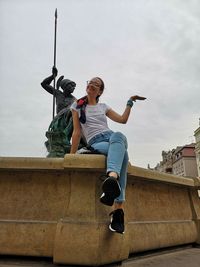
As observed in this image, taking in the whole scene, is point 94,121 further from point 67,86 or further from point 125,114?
point 67,86

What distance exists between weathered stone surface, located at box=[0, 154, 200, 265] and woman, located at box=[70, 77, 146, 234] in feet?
0.48

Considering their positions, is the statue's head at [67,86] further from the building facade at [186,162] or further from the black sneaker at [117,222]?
the building facade at [186,162]

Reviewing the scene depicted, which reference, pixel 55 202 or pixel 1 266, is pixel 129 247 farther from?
pixel 1 266

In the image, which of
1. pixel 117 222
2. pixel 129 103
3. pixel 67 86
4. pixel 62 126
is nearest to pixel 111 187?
pixel 117 222

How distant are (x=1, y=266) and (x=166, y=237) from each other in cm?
193

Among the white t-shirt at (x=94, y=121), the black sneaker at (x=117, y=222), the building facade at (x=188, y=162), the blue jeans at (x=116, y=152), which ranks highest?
the building facade at (x=188, y=162)

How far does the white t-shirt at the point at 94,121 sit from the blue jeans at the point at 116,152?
99mm

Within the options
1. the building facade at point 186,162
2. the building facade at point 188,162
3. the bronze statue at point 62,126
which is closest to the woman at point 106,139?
the bronze statue at point 62,126

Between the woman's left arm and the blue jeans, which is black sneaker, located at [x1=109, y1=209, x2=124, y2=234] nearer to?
the blue jeans

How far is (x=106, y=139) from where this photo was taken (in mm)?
2467

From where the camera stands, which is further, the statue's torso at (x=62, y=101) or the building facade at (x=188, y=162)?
the building facade at (x=188, y=162)

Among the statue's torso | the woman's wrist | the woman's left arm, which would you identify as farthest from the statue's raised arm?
the woman's wrist

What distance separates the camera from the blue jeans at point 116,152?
2100 mm

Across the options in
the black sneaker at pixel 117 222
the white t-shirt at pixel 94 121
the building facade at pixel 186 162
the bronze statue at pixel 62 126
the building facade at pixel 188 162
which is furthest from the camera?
the building facade at pixel 186 162
